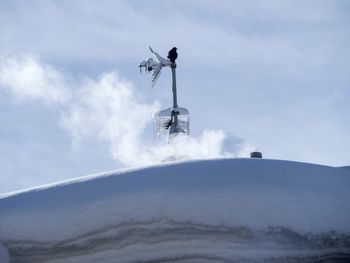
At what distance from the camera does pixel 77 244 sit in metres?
12.7

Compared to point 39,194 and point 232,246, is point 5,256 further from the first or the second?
point 232,246

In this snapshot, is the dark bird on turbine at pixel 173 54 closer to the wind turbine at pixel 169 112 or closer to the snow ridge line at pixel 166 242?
the wind turbine at pixel 169 112

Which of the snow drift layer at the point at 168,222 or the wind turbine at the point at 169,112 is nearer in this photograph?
the snow drift layer at the point at 168,222

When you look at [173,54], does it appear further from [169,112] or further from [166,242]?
[166,242]

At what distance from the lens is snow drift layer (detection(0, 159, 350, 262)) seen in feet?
41.4

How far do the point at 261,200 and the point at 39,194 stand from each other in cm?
441

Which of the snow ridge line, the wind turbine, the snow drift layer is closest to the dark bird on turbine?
the wind turbine

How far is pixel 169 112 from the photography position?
22.5 meters

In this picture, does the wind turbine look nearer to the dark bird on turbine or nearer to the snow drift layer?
the dark bird on turbine

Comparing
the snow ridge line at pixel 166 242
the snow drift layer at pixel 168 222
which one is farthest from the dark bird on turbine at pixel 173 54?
the snow ridge line at pixel 166 242

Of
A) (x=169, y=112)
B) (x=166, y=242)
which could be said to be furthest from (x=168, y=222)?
(x=169, y=112)

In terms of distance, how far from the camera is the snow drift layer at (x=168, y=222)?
1262 centimetres

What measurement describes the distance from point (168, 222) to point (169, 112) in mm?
10240

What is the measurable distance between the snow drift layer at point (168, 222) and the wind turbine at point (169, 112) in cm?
934
